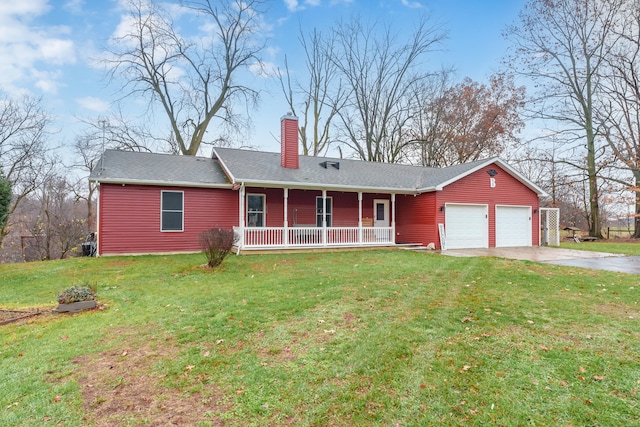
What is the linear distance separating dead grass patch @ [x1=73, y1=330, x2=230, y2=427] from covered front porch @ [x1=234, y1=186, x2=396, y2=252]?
8.44 m

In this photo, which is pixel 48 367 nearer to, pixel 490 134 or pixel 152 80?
pixel 152 80

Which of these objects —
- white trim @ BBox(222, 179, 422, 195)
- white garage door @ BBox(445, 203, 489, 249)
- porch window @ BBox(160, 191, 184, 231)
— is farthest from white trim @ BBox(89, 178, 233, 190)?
white garage door @ BBox(445, 203, 489, 249)

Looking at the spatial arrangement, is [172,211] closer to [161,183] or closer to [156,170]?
[161,183]

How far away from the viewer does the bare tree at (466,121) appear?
24062 millimetres

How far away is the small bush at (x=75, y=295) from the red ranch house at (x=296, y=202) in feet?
21.6

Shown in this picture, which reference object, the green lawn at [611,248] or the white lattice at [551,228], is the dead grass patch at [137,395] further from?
the white lattice at [551,228]

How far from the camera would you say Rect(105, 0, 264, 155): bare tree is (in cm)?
2153

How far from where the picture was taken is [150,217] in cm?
1198

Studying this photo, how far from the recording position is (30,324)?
4.54 metres

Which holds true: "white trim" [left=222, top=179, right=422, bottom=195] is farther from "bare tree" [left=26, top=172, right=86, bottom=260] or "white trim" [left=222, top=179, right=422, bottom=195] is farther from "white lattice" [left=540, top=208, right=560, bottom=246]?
"bare tree" [left=26, top=172, right=86, bottom=260]

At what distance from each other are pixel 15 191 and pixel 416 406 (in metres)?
22.5

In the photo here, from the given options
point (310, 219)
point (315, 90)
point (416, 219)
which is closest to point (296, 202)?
point (310, 219)

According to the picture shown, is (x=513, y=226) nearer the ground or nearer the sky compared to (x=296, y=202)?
nearer the ground

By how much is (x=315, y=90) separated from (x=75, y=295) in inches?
934
